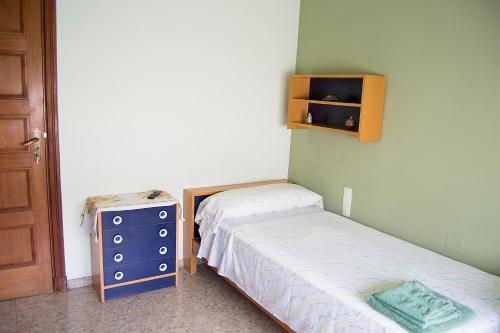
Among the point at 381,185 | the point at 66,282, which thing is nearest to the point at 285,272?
the point at 381,185

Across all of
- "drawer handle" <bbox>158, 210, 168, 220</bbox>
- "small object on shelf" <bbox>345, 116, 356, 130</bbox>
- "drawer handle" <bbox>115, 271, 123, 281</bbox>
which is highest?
"small object on shelf" <bbox>345, 116, 356, 130</bbox>

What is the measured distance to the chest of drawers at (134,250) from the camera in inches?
109

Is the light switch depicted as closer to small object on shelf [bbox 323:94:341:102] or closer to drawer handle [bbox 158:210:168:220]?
small object on shelf [bbox 323:94:341:102]

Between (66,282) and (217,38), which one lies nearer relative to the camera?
(66,282)

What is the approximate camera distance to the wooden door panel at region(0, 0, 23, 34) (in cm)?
253

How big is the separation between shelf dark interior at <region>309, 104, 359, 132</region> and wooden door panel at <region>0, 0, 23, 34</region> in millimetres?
2256

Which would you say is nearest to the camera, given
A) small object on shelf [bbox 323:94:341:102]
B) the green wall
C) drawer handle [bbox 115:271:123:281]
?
the green wall

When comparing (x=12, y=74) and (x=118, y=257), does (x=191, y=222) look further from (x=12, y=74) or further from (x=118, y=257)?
(x=12, y=74)

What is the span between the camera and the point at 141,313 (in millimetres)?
2746

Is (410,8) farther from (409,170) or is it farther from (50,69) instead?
(50,69)

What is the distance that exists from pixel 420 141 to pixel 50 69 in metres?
2.48

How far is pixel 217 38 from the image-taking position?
3.27 meters

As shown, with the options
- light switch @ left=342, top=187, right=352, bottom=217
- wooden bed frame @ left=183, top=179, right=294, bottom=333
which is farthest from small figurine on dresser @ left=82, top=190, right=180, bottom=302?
light switch @ left=342, top=187, right=352, bottom=217

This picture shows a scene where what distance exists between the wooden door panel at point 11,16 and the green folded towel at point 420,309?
8.59 ft
